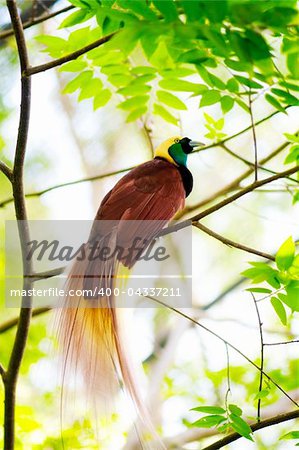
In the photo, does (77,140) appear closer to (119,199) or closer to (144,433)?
(119,199)

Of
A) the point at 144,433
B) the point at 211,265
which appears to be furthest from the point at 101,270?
the point at 211,265

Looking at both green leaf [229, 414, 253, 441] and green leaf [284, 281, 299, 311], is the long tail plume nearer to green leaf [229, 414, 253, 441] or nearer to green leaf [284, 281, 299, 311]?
green leaf [229, 414, 253, 441]

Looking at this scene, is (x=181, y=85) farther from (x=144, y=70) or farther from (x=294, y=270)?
(x=294, y=270)

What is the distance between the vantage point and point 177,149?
5.43 ft

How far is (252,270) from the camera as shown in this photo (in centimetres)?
105

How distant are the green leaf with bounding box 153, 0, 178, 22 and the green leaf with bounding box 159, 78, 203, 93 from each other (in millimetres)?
304

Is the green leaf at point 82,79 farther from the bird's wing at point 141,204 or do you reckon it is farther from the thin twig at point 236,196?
the thin twig at point 236,196

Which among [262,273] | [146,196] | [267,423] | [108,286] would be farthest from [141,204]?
[267,423]

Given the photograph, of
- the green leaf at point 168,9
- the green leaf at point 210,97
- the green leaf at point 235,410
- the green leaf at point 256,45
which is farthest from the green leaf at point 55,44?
the green leaf at point 235,410

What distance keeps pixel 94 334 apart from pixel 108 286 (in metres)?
0.10

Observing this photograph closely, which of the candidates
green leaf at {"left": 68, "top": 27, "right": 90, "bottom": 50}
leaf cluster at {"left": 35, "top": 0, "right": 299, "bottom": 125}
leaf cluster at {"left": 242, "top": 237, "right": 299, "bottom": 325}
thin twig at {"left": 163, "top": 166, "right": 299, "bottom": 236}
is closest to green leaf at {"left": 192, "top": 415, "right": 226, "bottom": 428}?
leaf cluster at {"left": 242, "top": 237, "right": 299, "bottom": 325}

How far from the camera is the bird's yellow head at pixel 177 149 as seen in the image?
1651mm

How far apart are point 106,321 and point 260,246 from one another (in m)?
2.09

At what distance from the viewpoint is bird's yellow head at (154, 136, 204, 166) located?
5.42ft
